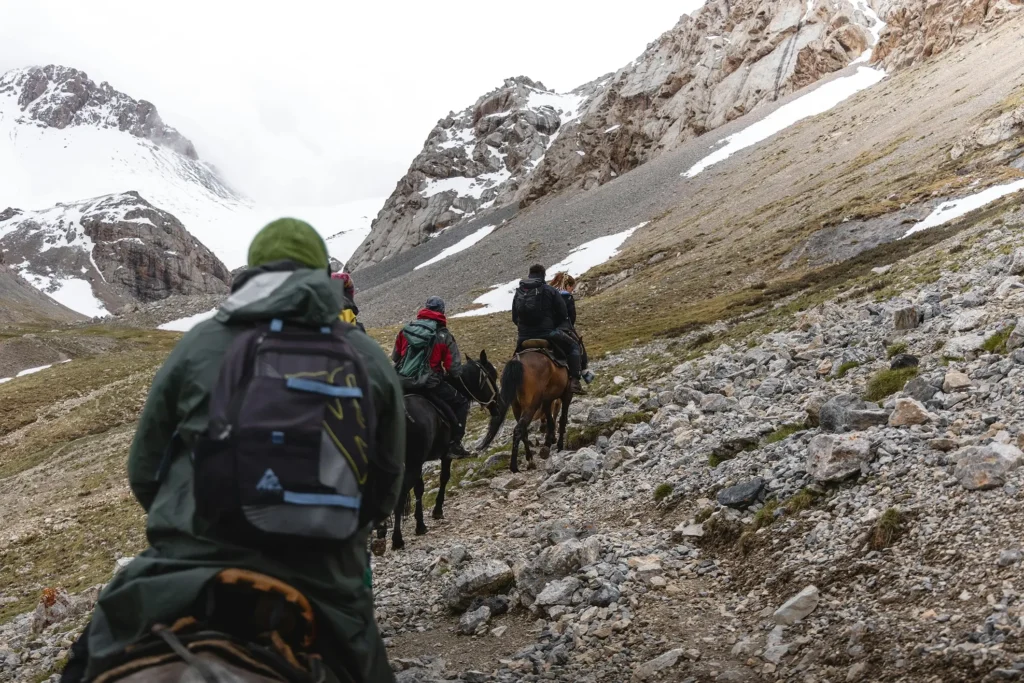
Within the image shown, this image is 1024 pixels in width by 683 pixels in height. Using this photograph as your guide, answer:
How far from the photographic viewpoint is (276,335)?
3537 mm

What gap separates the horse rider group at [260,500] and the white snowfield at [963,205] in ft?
118

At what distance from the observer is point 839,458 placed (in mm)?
8648

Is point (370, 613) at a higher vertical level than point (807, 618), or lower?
higher

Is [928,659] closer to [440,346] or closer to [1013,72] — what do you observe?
[440,346]

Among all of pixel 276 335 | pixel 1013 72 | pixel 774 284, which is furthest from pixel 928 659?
pixel 1013 72

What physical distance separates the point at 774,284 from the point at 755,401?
25.5 metres

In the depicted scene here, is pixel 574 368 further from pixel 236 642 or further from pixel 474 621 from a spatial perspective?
pixel 236 642

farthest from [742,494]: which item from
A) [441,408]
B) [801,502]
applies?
[441,408]

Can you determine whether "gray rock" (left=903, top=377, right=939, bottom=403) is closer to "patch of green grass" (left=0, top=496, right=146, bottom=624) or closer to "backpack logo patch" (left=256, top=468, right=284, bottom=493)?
"backpack logo patch" (left=256, top=468, right=284, bottom=493)

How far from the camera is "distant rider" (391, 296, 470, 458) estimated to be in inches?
468

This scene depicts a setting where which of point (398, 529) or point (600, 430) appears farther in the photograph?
point (600, 430)

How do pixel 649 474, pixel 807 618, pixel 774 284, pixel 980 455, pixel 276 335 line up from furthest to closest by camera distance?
pixel 774 284 → pixel 649 474 → pixel 980 455 → pixel 807 618 → pixel 276 335

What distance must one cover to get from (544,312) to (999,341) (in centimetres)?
828

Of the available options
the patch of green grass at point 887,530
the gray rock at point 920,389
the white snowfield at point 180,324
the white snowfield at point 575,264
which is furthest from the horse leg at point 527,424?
the white snowfield at point 180,324
